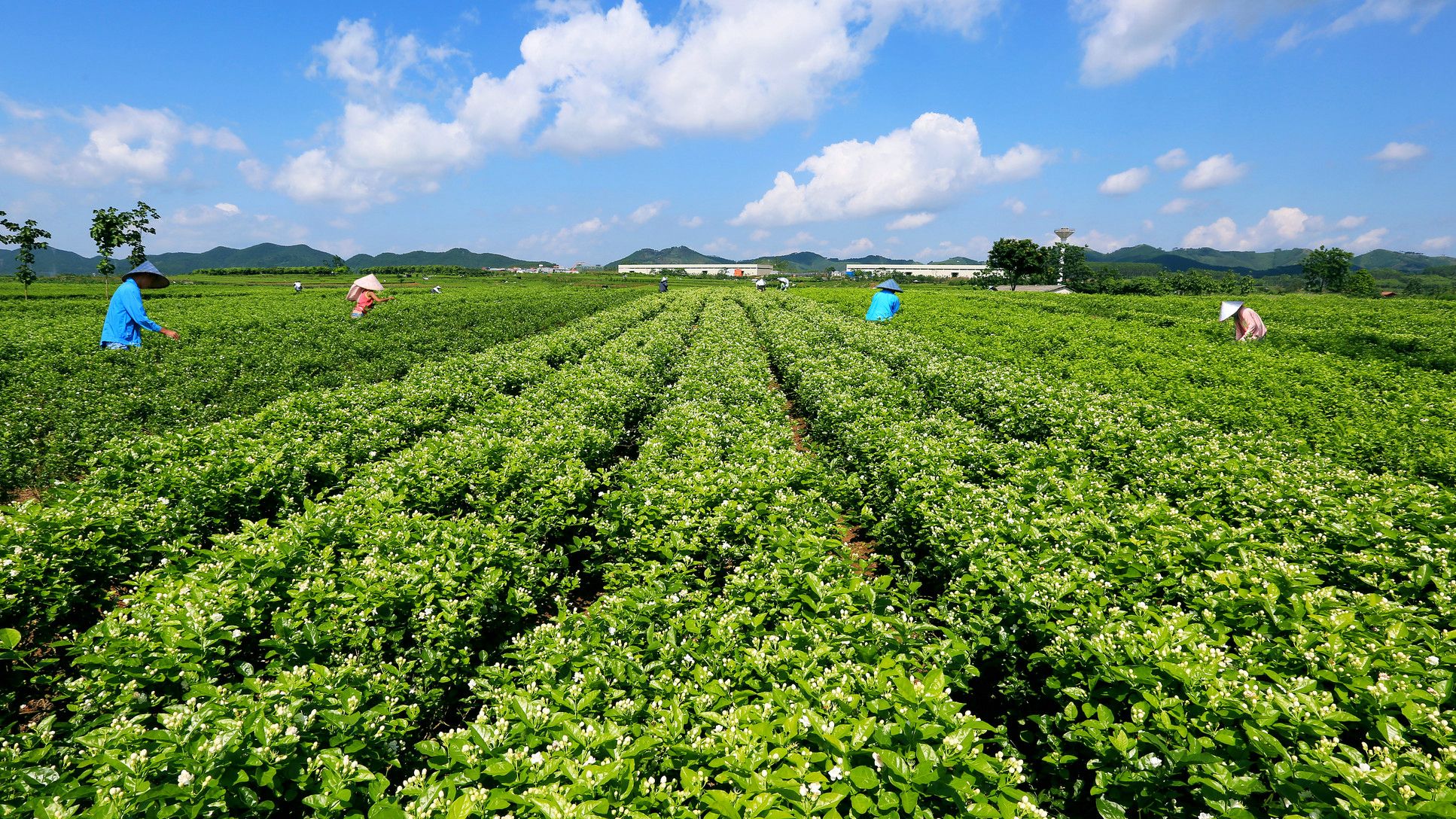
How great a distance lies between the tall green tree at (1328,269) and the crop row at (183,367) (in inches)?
4478

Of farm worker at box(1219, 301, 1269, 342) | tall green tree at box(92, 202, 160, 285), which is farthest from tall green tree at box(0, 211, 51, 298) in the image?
farm worker at box(1219, 301, 1269, 342)

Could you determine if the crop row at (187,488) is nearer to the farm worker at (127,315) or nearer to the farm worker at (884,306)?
the farm worker at (127,315)

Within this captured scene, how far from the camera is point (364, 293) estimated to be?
24016mm

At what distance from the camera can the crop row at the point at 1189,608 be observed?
8.91ft

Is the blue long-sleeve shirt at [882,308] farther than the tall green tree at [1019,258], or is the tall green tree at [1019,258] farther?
the tall green tree at [1019,258]

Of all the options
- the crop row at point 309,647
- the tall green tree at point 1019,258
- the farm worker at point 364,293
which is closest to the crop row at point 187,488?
the crop row at point 309,647

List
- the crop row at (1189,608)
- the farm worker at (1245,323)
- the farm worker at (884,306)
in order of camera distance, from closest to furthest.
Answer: the crop row at (1189,608)
the farm worker at (1245,323)
the farm worker at (884,306)

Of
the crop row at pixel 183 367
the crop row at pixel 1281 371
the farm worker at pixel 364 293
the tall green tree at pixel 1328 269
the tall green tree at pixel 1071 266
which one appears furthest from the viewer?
the tall green tree at pixel 1071 266

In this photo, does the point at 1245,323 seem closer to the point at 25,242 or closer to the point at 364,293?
the point at 364,293

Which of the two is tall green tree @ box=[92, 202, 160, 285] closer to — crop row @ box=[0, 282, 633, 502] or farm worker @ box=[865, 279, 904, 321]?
crop row @ box=[0, 282, 633, 502]

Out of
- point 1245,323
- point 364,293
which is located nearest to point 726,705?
point 1245,323

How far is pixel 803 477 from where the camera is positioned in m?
6.79

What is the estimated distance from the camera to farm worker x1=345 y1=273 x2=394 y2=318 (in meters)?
22.9

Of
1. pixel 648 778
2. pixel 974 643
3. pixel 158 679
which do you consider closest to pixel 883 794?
pixel 648 778
